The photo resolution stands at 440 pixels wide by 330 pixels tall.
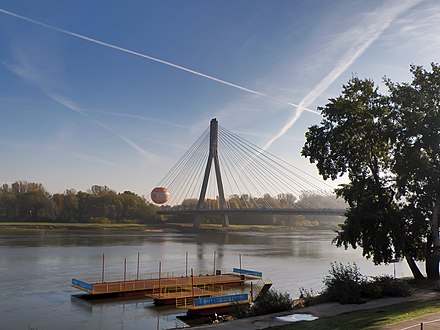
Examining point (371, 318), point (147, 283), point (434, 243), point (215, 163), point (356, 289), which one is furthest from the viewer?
point (215, 163)

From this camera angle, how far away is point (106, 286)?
90.3ft

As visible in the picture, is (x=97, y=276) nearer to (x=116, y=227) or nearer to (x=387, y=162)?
(x=387, y=162)

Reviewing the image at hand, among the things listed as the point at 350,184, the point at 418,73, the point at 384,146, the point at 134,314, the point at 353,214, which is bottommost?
the point at 134,314

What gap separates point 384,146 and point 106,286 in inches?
709

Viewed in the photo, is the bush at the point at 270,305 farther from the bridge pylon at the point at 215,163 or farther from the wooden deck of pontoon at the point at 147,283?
the bridge pylon at the point at 215,163

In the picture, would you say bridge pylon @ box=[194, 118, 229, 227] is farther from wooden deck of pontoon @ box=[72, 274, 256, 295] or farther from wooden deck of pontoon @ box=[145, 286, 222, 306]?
wooden deck of pontoon @ box=[145, 286, 222, 306]

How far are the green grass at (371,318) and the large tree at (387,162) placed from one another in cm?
708

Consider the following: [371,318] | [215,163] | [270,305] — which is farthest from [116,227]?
[371,318]

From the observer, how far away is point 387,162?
26.1m

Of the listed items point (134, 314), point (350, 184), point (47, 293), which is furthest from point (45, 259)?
point (350, 184)

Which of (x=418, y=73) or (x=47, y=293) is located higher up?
(x=418, y=73)

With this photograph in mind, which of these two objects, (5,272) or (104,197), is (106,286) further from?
(104,197)

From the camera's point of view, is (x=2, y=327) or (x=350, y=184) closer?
(x=2, y=327)

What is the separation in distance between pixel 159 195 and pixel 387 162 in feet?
302
